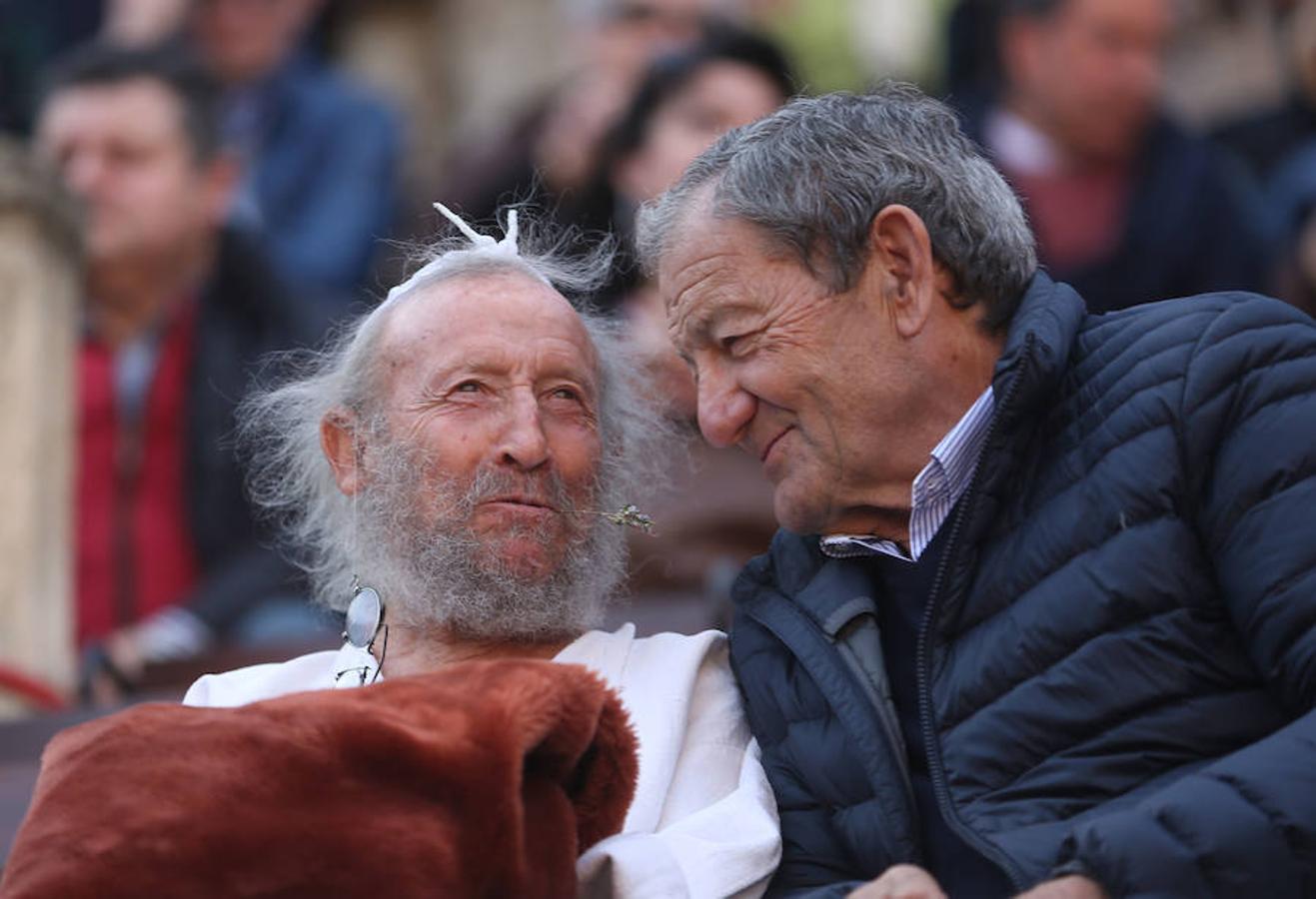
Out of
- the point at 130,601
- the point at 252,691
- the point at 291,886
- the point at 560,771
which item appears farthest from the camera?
the point at 130,601

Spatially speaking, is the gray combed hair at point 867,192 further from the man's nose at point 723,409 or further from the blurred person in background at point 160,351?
the blurred person in background at point 160,351

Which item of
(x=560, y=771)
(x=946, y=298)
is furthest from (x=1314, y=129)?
(x=560, y=771)

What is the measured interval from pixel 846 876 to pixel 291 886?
32.7 inches

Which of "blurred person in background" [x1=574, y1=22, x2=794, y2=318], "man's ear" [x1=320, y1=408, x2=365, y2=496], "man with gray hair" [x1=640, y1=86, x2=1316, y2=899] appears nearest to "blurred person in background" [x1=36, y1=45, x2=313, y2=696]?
"blurred person in background" [x1=574, y1=22, x2=794, y2=318]

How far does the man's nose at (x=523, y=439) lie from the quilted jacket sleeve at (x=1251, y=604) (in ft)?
3.48

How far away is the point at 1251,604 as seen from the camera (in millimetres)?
3008

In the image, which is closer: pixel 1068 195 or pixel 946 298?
pixel 946 298

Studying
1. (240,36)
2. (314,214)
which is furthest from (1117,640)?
(240,36)

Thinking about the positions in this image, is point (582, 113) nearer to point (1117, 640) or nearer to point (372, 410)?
point (372, 410)

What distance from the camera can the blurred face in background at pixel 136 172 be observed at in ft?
21.8

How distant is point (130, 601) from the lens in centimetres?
624

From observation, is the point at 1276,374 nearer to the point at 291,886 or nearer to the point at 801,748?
the point at 801,748

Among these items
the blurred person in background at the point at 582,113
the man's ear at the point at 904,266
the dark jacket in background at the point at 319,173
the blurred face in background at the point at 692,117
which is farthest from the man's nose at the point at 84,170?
the man's ear at the point at 904,266

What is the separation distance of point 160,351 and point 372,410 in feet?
8.72
